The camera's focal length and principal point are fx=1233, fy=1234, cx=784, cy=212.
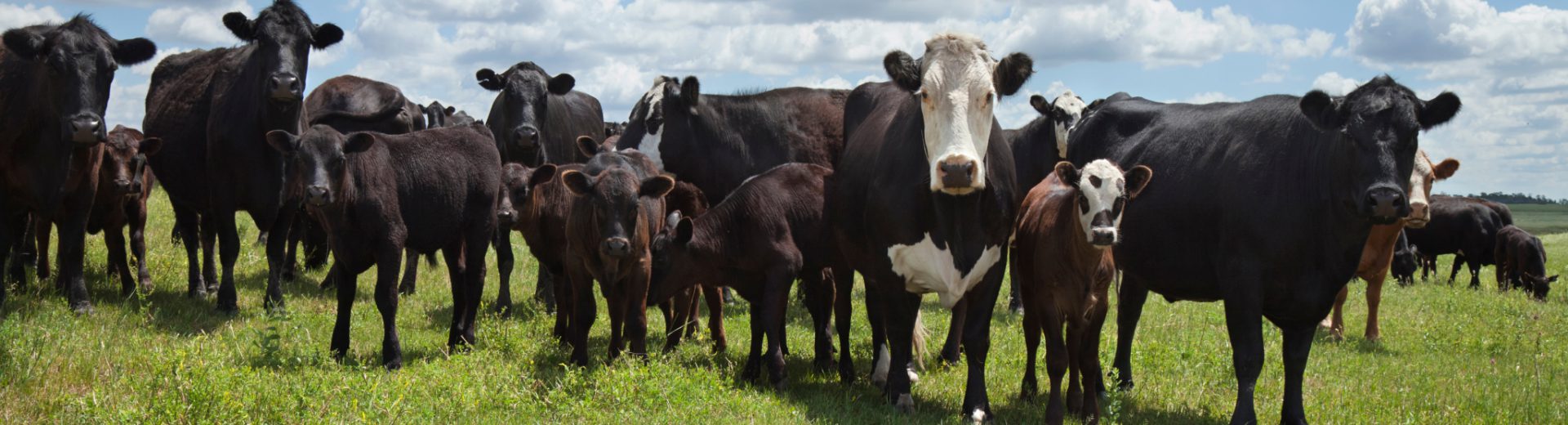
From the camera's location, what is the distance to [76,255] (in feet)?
31.1

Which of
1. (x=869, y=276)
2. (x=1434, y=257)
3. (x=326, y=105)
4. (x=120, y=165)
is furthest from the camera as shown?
(x=1434, y=257)

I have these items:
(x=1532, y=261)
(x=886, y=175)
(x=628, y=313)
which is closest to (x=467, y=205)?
(x=628, y=313)

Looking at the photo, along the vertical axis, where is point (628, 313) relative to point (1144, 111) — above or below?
below

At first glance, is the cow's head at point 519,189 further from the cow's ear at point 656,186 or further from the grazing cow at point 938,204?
the grazing cow at point 938,204

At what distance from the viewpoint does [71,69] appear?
8.97 m

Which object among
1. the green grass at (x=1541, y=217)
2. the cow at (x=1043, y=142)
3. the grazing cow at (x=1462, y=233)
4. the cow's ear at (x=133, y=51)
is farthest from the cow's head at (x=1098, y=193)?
the green grass at (x=1541, y=217)

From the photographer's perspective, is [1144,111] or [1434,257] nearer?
[1144,111]

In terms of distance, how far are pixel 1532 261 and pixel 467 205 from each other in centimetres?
2176

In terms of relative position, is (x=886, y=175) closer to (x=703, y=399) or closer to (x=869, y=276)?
(x=869, y=276)

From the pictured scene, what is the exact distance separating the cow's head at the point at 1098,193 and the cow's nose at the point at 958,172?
63 cm

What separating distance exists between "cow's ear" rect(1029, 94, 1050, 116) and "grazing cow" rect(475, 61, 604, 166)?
5.54 m

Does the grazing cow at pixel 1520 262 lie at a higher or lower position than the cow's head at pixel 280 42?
lower

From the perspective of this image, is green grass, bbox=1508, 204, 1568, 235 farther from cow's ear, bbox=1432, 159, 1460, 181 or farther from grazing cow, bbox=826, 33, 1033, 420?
grazing cow, bbox=826, 33, 1033, 420

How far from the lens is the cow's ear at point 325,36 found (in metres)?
10.5
